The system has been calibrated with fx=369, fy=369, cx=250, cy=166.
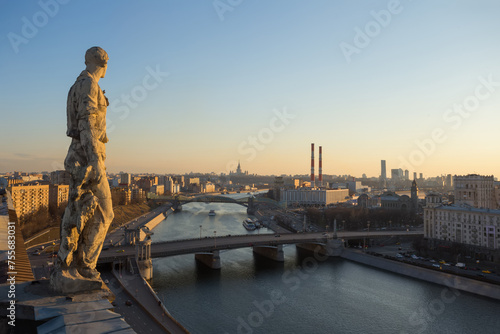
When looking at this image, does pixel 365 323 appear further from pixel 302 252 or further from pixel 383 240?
pixel 383 240

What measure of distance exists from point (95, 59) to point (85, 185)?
1172mm

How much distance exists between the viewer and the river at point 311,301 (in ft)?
33.1

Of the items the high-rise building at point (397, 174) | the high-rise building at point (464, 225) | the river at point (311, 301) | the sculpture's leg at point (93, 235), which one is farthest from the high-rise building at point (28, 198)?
the high-rise building at point (397, 174)

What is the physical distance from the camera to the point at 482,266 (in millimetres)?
15461

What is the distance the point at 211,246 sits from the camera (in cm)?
1648

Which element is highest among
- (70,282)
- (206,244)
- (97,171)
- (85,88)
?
(85,88)

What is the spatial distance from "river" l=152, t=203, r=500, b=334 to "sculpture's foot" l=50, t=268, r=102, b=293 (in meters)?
6.90

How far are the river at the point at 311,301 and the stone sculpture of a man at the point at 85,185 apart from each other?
691cm

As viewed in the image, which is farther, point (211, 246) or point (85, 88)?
point (211, 246)

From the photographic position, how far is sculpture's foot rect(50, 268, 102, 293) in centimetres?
312

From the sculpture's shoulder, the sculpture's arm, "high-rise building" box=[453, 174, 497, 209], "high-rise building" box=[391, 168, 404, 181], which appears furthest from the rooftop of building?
"high-rise building" box=[391, 168, 404, 181]

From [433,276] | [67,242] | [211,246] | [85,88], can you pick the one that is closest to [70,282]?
[67,242]

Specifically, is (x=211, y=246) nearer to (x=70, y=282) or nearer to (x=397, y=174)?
(x=70, y=282)

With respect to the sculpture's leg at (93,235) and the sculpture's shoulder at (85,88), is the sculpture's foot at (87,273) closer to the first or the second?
the sculpture's leg at (93,235)
